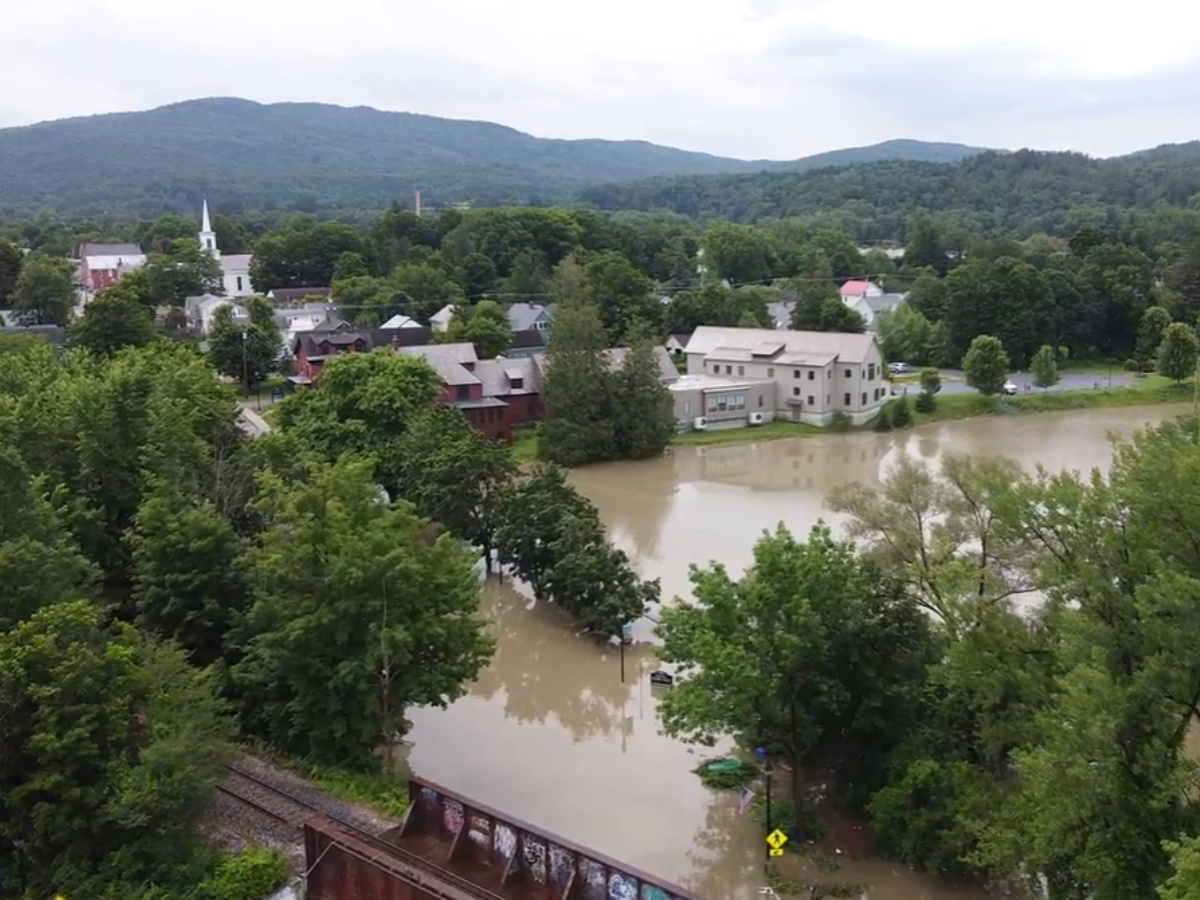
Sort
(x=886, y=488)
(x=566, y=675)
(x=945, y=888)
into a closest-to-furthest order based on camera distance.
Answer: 1. (x=945, y=888)
2. (x=886, y=488)
3. (x=566, y=675)

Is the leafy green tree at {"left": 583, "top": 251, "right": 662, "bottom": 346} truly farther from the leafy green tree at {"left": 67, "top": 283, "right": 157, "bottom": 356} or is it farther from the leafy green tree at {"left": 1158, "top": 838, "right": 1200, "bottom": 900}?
the leafy green tree at {"left": 1158, "top": 838, "right": 1200, "bottom": 900}

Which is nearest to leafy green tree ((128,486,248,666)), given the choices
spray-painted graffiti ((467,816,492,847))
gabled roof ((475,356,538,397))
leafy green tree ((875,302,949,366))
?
spray-painted graffiti ((467,816,492,847))

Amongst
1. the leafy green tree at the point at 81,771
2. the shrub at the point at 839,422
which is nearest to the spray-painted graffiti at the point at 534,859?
the leafy green tree at the point at 81,771

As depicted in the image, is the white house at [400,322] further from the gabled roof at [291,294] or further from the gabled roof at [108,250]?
the gabled roof at [108,250]

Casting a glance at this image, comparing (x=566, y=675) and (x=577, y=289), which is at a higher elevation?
(x=577, y=289)

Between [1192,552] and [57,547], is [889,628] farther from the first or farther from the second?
[57,547]

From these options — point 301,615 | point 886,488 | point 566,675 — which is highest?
point 886,488

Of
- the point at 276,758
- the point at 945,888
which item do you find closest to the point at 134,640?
the point at 276,758
